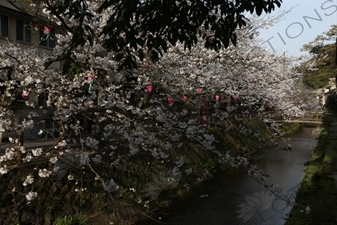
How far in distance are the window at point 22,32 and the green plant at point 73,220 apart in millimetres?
9277

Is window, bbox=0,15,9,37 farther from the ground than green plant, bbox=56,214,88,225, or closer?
farther from the ground

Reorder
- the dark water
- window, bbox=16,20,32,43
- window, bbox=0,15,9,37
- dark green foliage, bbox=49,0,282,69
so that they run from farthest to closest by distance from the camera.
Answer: window, bbox=16,20,32,43, window, bbox=0,15,9,37, the dark water, dark green foliage, bbox=49,0,282,69

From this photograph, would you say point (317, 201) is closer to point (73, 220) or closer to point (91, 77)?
point (73, 220)

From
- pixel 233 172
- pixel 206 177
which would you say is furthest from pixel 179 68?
pixel 233 172

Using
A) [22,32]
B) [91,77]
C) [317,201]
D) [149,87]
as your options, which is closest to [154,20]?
[91,77]

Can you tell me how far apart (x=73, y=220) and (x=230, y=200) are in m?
5.69

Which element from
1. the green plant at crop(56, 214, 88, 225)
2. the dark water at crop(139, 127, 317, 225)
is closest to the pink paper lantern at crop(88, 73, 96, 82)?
the green plant at crop(56, 214, 88, 225)

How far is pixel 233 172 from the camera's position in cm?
1576

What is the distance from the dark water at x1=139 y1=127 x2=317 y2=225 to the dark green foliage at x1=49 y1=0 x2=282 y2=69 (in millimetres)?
7457

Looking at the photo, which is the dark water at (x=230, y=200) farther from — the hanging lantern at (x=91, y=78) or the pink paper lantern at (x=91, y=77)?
the pink paper lantern at (x=91, y=77)

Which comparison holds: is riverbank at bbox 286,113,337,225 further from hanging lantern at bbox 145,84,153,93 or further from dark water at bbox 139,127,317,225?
hanging lantern at bbox 145,84,153,93

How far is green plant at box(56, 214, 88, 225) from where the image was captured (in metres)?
8.26

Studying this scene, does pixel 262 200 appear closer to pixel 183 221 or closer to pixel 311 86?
pixel 183 221

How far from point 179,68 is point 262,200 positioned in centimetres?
526
